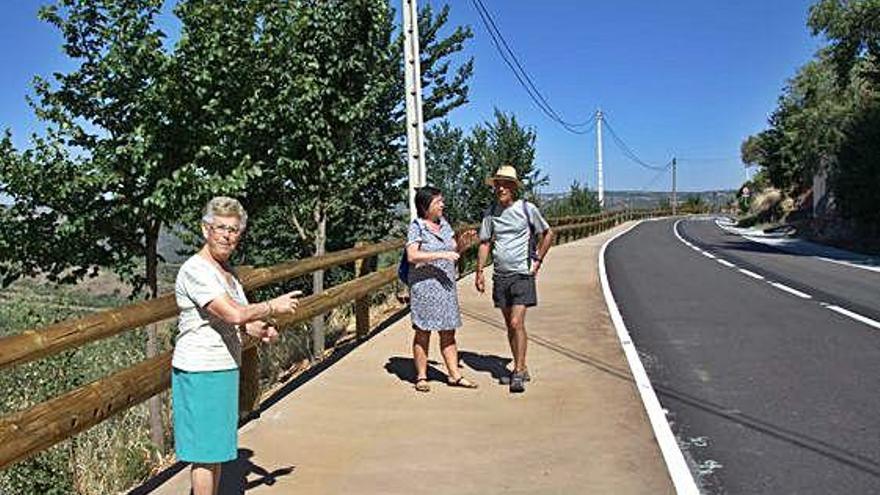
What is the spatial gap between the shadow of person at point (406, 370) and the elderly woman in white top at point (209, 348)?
359 centimetres

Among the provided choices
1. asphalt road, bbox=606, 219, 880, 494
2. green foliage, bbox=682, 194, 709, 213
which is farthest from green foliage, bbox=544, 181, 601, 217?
green foliage, bbox=682, 194, 709, 213

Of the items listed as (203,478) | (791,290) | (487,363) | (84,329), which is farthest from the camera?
(791,290)

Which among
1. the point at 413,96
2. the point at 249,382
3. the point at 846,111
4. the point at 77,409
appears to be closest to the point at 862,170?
the point at 846,111

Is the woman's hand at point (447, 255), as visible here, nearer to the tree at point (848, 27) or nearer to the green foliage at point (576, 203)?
the tree at point (848, 27)

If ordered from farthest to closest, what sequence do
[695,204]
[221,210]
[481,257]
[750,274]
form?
[695,204], [750,274], [481,257], [221,210]

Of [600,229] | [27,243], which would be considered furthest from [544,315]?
[600,229]

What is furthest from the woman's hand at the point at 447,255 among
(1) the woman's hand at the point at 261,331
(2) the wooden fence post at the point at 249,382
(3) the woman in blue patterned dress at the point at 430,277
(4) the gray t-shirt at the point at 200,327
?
(4) the gray t-shirt at the point at 200,327

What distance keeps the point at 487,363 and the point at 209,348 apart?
4.67 m

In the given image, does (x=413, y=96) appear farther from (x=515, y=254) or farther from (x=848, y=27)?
(x=848, y=27)

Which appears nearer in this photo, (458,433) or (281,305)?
(281,305)

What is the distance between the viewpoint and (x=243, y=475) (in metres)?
4.85

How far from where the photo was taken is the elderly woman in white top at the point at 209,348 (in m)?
3.69

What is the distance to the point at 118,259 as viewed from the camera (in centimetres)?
935

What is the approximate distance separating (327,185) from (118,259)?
4.22 meters
